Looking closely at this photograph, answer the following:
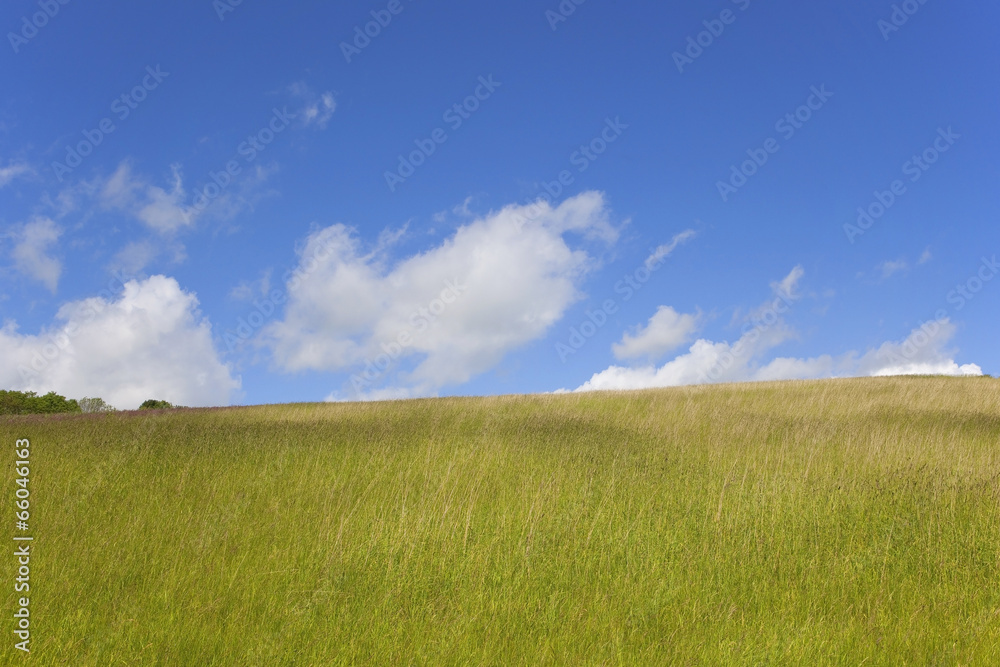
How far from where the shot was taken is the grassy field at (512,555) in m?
3.58

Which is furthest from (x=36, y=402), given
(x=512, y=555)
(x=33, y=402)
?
(x=512, y=555)

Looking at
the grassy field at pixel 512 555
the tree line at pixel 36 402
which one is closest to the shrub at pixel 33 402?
the tree line at pixel 36 402

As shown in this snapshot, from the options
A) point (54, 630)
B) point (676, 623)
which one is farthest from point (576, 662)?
point (54, 630)

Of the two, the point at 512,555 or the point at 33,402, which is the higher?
the point at 33,402

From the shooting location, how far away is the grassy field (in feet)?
11.7

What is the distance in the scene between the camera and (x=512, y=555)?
4.64 meters

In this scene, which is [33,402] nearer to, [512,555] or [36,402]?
[36,402]

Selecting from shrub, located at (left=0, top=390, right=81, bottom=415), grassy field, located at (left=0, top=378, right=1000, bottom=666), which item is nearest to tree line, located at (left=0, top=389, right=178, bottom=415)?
shrub, located at (left=0, top=390, right=81, bottom=415)

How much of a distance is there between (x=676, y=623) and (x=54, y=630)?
406cm

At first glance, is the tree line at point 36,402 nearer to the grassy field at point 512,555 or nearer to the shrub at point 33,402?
the shrub at point 33,402

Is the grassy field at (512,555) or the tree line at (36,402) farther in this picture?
the tree line at (36,402)

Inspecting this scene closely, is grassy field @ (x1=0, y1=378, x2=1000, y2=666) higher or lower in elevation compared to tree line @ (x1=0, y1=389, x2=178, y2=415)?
lower

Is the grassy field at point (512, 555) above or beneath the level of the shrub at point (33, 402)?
beneath

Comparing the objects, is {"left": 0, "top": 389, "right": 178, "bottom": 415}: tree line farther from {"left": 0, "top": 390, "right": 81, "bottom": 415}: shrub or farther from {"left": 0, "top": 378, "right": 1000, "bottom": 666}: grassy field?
{"left": 0, "top": 378, "right": 1000, "bottom": 666}: grassy field
